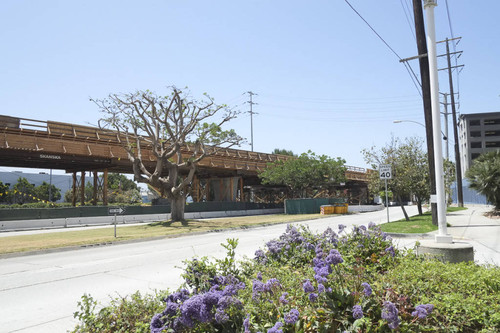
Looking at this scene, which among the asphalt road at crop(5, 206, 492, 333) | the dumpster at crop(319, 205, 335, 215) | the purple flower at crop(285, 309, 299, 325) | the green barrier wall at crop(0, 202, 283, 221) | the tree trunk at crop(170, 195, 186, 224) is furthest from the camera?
the dumpster at crop(319, 205, 335, 215)

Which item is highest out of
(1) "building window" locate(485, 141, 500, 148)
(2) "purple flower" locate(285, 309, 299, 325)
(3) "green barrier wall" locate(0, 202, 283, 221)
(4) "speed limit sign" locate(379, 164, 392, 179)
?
(1) "building window" locate(485, 141, 500, 148)

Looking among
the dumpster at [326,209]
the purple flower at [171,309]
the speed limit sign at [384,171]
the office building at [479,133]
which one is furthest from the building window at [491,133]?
the purple flower at [171,309]

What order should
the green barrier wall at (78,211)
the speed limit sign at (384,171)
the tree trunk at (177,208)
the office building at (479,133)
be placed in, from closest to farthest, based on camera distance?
the speed limit sign at (384,171) < the green barrier wall at (78,211) < the tree trunk at (177,208) < the office building at (479,133)

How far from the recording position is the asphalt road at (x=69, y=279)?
5.94 meters

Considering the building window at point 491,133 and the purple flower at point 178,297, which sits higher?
the building window at point 491,133

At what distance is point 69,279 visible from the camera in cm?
894

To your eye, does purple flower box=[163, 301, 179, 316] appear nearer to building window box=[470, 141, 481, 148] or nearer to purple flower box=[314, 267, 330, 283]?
purple flower box=[314, 267, 330, 283]

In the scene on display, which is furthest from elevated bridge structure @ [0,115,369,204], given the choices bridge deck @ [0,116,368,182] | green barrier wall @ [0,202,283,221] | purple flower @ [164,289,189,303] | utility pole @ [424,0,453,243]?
purple flower @ [164,289,189,303]

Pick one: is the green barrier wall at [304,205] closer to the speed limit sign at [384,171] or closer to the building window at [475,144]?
the speed limit sign at [384,171]

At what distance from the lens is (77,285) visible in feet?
27.0

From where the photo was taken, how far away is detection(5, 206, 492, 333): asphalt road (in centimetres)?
594

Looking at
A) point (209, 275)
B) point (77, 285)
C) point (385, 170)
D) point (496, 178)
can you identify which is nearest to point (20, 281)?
point (77, 285)

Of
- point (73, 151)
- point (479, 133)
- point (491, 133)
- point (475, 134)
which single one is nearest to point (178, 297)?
point (73, 151)

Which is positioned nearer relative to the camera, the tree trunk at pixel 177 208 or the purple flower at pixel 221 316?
the purple flower at pixel 221 316
